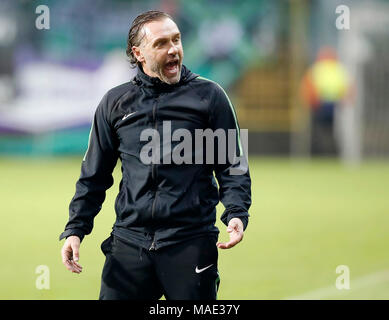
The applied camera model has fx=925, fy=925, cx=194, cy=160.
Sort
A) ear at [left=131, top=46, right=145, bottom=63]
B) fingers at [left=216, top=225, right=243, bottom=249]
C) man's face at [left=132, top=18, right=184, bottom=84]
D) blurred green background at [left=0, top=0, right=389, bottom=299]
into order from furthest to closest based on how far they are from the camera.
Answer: blurred green background at [left=0, top=0, right=389, bottom=299]
ear at [left=131, top=46, right=145, bottom=63]
man's face at [left=132, top=18, right=184, bottom=84]
fingers at [left=216, top=225, right=243, bottom=249]

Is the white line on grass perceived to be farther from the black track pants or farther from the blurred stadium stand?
the blurred stadium stand

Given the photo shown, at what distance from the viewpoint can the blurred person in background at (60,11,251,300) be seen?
4074 millimetres

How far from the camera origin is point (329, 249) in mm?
9484

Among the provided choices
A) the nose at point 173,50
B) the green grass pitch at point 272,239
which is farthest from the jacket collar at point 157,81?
the green grass pitch at point 272,239

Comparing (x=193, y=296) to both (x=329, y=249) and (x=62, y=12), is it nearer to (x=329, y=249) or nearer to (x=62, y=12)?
(x=329, y=249)

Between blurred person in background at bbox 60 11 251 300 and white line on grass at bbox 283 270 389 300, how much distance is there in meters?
3.03

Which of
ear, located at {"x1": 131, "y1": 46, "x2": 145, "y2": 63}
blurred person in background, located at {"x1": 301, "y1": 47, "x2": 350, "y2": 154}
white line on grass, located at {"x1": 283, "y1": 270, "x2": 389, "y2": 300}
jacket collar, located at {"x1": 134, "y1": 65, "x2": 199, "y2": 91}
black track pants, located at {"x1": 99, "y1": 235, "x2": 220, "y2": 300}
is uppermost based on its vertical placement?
blurred person in background, located at {"x1": 301, "y1": 47, "x2": 350, "y2": 154}

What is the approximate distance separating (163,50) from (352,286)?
4.01 m

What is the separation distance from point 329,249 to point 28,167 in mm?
11749

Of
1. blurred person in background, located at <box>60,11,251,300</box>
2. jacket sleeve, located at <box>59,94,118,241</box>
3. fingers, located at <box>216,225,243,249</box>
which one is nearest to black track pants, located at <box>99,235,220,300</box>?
blurred person in background, located at <box>60,11,251,300</box>

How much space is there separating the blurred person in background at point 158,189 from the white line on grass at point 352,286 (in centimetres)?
303

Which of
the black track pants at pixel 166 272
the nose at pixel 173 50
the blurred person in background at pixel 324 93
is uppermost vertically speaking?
the blurred person in background at pixel 324 93

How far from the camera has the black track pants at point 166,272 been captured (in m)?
4.06

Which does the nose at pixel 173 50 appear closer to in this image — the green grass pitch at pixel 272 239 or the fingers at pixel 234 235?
the fingers at pixel 234 235
